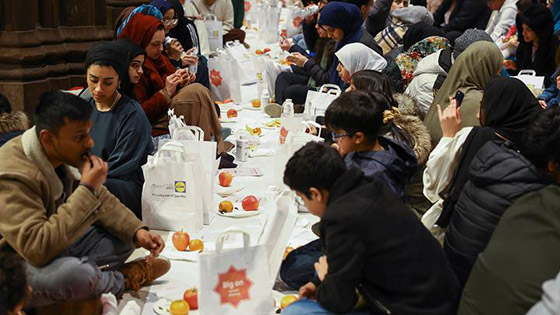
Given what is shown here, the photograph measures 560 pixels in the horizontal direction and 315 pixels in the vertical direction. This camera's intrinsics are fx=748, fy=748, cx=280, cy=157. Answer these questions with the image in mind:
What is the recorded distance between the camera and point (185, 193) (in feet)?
13.5

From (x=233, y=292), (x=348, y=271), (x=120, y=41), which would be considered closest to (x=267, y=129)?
(x=120, y=41)

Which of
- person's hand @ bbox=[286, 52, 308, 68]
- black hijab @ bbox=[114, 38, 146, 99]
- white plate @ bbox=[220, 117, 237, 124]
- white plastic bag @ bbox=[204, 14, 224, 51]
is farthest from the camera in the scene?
white plastic bag @ bbox=[204, 14, 224, 51]

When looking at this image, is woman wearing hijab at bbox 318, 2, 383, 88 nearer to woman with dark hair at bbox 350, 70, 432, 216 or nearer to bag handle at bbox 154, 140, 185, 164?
woman with dark hair at bbox 350, 70, 432, 216

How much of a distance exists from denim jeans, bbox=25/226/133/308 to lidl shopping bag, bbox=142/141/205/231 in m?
0.76

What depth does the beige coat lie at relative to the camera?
2.86 meters

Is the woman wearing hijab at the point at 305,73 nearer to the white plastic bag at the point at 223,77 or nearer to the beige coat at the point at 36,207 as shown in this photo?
the white plastic bag at the point at 223,77

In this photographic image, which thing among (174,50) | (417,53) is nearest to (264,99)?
(174,50)

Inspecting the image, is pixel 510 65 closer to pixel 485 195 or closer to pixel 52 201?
pixel 485 195

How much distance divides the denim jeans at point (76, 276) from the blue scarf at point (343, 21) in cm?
331

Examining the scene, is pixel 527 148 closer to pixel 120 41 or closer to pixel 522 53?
pixel 120 41

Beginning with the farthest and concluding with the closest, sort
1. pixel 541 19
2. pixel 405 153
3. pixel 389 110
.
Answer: pixel 541 19 < pixel 389 110 < pixel 405 153

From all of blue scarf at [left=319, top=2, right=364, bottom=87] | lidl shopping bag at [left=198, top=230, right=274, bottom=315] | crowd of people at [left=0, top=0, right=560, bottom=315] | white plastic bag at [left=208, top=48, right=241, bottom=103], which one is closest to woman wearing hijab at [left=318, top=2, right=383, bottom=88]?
blue scarf at [left=319, top=2, right=364, bottom=87]

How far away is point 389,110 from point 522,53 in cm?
416

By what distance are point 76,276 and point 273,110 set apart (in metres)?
4.27
